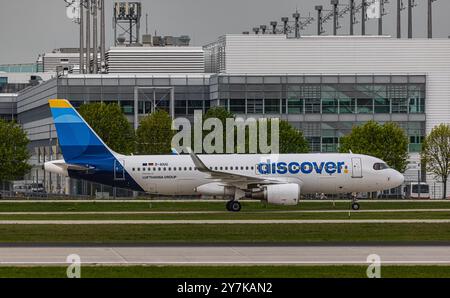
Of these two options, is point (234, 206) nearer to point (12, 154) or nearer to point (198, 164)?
point (198, 164)

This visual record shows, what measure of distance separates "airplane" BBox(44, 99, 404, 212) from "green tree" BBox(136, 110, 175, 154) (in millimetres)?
32276

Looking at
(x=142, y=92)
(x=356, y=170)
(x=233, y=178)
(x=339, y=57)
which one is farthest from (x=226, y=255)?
(x=142, y=92)

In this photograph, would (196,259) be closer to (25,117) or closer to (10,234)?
(10,234)

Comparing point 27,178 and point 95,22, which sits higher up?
point 95,22

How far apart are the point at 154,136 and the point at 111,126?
432 centimetres

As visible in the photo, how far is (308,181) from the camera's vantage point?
75.8m

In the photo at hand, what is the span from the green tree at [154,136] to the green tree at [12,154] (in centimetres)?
1250

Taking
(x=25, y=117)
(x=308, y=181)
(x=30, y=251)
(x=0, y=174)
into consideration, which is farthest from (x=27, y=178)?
(x=30, y=251)

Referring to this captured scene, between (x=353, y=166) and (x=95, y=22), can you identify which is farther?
(x=95, y=22)

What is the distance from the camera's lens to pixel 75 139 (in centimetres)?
7675

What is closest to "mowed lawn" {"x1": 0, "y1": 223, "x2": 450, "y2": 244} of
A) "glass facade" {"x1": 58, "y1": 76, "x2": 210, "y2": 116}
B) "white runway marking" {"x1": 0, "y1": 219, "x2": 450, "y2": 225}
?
"white runway marking" {"x1": 0, "y1": 219, "x2": 450, "y2": 225}

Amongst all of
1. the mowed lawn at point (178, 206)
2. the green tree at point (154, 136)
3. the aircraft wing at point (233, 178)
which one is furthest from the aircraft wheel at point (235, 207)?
the green tree at point (154, 136)
